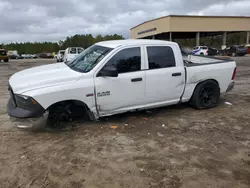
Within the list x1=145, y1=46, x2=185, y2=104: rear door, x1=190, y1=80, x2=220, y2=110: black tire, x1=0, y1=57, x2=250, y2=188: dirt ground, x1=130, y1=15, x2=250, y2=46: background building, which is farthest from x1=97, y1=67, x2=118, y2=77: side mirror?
x1=130, y1=15, x2=250, y2=46: background building

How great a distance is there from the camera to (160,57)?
504 cm

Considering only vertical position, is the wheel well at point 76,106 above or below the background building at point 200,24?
below

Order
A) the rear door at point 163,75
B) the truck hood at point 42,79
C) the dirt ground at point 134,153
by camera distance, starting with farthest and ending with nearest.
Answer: the rear door at point 163,75 < the truck hood at point 42,79 < the dirt ground at point 134,153

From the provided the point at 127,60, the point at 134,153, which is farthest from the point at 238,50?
the point at 134,153

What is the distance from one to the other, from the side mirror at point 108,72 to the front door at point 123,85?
0.32ft

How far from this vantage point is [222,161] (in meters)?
3.36

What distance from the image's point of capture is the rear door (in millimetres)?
4887

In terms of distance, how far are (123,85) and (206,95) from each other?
2.55 m

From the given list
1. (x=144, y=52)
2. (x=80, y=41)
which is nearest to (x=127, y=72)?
(x=144, y=52)

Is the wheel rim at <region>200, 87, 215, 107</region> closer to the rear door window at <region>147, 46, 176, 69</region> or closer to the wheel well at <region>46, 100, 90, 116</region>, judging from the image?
the rear door window at <region>147, 46, 176, 69</region>

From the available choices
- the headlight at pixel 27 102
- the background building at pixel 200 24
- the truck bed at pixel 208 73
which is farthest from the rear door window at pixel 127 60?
the background building at pixel 200 24

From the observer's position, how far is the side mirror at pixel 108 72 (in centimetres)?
429

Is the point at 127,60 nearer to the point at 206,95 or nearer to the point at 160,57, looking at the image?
the point at 160,57

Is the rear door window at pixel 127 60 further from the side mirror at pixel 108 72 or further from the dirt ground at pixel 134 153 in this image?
the dirt ground at pixel 134 153
